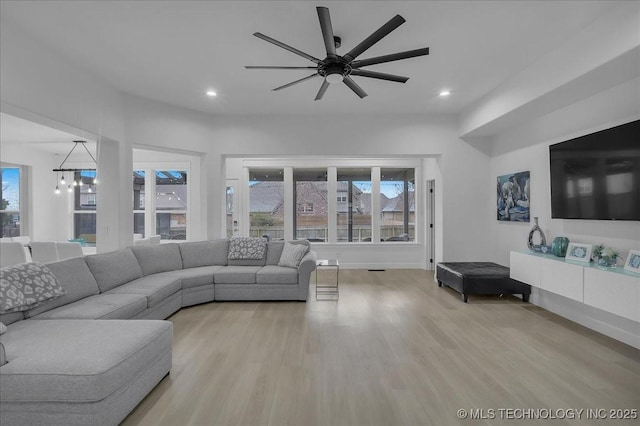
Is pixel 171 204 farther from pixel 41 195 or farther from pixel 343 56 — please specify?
pixel 343 56

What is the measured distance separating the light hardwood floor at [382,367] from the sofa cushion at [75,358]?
376mm

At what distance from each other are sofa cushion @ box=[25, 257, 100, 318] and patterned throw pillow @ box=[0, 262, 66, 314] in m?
0.12

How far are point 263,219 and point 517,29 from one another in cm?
604

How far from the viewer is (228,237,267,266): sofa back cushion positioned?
522 cm

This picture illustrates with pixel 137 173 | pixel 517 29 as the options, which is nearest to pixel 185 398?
pixel 517 29

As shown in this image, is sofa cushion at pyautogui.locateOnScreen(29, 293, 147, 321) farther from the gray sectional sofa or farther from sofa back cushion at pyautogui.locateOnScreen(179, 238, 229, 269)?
sofa back cushion at pyautogui.locateOnScreen(179, 238, 229, 269)

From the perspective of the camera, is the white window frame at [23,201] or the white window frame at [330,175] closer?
the white window frame at [23,201]

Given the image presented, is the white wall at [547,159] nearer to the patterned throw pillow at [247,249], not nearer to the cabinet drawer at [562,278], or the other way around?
the cabinet drawer at [562,278]

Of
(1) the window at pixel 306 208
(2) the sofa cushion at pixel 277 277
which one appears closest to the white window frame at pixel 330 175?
(1) the window at pixel 306 208

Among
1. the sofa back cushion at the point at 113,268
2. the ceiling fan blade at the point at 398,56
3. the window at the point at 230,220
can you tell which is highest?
the ceiling fan blade at the point at 398,56

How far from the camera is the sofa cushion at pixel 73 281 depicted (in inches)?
119

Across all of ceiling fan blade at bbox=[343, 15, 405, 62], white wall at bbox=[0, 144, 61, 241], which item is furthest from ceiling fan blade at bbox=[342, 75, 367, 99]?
white wall at bbox=[0, 144, 61, 241]

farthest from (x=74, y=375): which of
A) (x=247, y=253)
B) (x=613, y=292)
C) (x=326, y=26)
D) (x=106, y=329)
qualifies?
(x=613, y=292)

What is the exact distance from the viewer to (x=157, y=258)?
4715 millimetres
